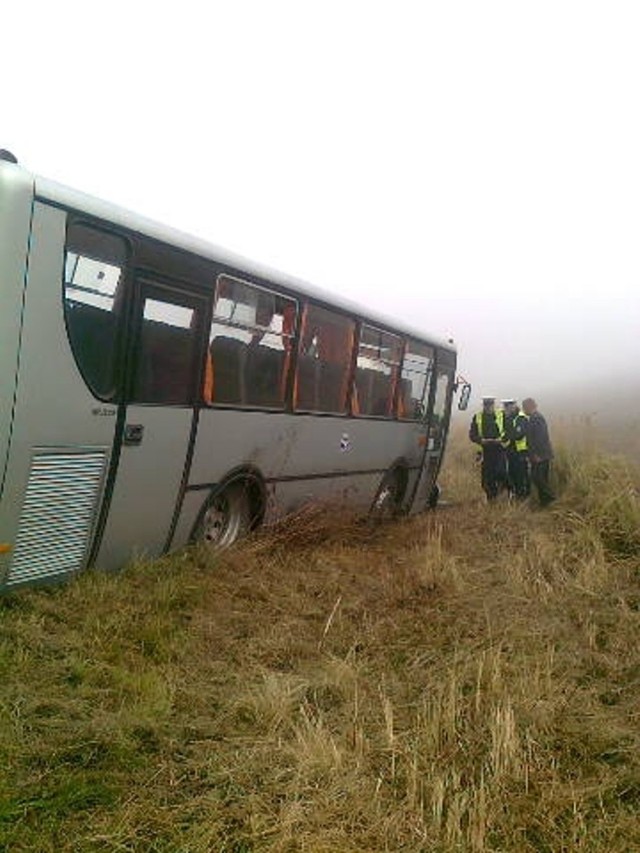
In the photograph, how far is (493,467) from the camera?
44.7ft

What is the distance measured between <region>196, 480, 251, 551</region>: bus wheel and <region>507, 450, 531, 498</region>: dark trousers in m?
6.63

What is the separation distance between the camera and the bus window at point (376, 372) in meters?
9.45

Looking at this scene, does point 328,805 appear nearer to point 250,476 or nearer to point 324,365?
point 250,476

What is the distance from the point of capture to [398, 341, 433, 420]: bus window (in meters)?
11.0

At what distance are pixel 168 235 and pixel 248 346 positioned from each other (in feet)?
4.46

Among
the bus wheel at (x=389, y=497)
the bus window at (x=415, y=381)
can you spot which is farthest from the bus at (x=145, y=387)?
the bus window at (x=415, y=381)

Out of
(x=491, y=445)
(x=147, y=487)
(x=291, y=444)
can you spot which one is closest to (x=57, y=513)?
(x=147, y=487)

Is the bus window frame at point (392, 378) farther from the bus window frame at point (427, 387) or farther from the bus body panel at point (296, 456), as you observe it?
the bus window frame at point (427, 387)

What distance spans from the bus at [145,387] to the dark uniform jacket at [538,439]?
14.5 ft

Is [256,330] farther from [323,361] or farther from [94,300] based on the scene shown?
[94,300]

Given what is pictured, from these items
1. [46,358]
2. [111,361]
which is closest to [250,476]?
[111,361]

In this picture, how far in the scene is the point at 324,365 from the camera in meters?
8.49

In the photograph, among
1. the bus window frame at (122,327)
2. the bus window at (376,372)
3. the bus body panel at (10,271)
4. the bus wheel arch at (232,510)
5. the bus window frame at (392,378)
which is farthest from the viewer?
the bus window at (376,372)

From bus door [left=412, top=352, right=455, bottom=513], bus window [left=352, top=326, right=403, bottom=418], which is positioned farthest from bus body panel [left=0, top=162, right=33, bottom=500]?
bus door [left=412, top=352, right=455, bottom=513]
